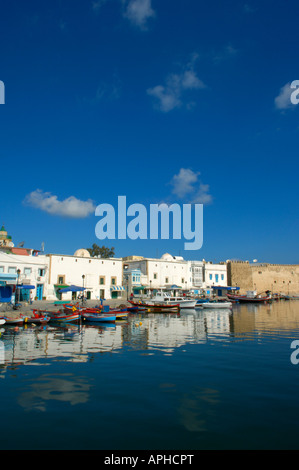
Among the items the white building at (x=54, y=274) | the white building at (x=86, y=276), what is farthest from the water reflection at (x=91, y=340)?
the white building at (x=86, y=276)

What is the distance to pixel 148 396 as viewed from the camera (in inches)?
388

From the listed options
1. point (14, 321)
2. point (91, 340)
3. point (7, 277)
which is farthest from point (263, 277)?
point (91, 340)

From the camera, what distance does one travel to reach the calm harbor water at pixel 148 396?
718 cm

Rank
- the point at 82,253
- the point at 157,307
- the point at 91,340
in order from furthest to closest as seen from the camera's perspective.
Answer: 1. the point at 82,253
2. the point at 157,307
3. the point at 91,340

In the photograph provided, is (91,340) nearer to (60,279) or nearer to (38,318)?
(38,318)

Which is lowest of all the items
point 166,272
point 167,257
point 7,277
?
point 7,277

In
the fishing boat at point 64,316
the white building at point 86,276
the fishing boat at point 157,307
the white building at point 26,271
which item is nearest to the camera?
the fishing boat at point 64,316

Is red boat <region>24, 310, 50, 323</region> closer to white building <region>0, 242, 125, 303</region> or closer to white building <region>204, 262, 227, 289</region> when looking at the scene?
white building <region>0, 242, 125, 303</region>

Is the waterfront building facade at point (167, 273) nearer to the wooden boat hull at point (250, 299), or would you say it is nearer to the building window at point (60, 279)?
the wooden boat hull at point (250, 299)

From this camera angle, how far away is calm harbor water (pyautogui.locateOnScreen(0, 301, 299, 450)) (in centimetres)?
718

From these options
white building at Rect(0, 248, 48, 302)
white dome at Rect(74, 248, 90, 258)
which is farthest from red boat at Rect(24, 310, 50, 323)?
white dome at Rect(74, 248, 90, 258)

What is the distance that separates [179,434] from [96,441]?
5.97ft

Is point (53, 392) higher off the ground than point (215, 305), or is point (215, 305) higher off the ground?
point (215, 305)
